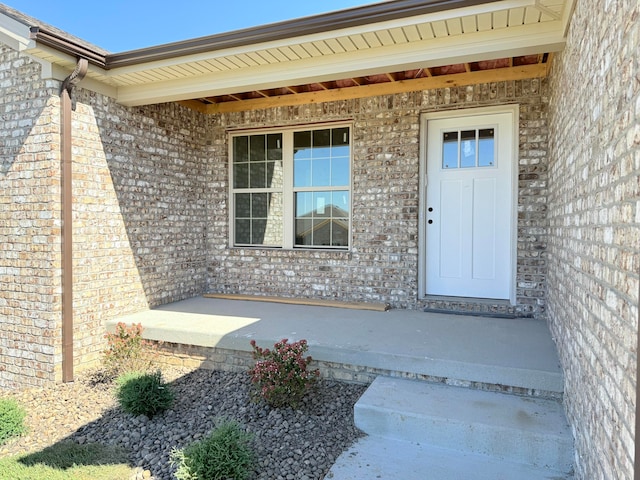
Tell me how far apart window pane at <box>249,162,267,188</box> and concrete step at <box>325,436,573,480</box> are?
4.19m

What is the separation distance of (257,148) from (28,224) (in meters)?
3.03

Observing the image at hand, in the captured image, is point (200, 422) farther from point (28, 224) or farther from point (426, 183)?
point (426, 183)

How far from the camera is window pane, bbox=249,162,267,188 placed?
247 inches

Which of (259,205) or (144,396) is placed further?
(259,205)

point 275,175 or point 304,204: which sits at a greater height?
point 275,175

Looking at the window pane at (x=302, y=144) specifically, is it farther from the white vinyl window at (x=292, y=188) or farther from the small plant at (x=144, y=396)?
the small plant at (x=144, y=396)

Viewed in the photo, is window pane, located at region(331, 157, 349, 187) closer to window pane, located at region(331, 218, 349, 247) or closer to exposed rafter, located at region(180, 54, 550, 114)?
window pane, located at region(331, 218, 349, 247)

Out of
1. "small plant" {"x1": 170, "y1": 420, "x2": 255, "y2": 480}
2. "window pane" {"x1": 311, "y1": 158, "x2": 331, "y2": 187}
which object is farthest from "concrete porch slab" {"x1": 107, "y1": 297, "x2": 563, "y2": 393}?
"window pane" {"x1": 311, "y1": 158, "x2": 331, "y2": 187}

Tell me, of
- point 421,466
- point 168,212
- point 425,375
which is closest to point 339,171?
point 168,212

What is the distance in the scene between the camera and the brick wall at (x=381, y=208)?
15.6ft

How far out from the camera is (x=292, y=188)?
6074 mm

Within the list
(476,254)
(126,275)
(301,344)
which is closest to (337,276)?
(476,254)

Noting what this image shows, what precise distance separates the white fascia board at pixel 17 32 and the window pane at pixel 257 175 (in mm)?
2973

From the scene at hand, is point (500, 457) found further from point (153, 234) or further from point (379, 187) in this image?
point (153, 234)
